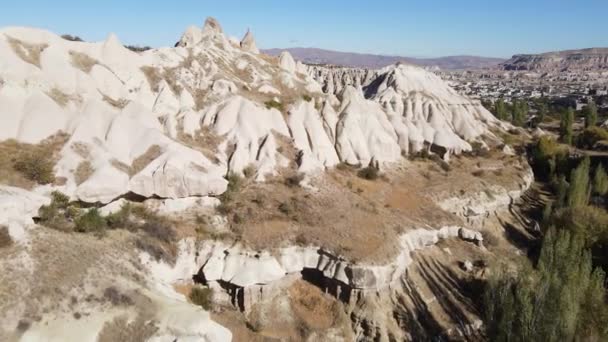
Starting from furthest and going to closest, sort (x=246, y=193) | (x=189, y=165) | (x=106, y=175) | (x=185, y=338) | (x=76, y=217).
A: (x=246, y=193) → (x=189, y=165) → (x=106, y=175) → (x=76, y=217) → (x=185, y=338)

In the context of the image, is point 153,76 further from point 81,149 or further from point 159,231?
point 159,231

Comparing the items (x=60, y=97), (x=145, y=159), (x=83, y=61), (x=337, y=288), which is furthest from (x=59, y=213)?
(x=83, y=61)

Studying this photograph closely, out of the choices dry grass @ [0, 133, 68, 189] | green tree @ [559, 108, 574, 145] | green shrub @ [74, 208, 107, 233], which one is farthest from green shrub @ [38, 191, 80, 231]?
green tree @ [559, 108, 574, 145]

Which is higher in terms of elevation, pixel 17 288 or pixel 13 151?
pixel 13 151

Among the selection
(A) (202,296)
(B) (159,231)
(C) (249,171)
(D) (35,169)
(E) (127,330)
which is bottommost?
(A) (202,296)

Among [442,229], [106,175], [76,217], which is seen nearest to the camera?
[76,217]

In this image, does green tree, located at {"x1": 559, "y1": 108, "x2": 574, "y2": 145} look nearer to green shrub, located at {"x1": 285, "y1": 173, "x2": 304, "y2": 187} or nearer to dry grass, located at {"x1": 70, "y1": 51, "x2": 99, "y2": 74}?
green shrub, located at {"x1": 285, "y1": 173, "x2": 304, "y2": 187}

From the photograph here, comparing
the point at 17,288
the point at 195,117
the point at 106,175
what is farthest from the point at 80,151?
the point at 17,288

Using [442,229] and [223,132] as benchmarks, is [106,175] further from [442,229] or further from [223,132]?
[442,229]
